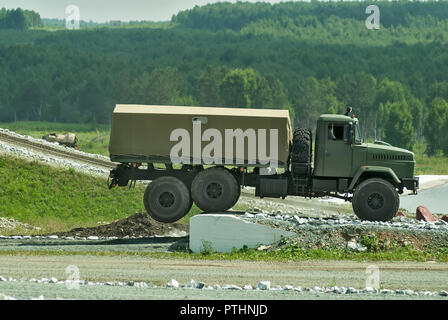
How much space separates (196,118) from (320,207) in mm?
22988

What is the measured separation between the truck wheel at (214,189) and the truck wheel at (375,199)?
4.35 metres

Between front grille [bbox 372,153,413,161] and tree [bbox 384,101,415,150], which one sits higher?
front grille [bbox 372,153,413,161]

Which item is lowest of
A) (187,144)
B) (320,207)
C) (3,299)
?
(320,207)

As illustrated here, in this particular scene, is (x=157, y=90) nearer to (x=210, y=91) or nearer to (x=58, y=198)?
(x=210, y=91)

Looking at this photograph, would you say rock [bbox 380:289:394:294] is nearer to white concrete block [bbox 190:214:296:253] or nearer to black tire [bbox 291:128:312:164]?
white concrete block [bbox 190:214:296:253]

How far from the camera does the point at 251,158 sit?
85.6 ft

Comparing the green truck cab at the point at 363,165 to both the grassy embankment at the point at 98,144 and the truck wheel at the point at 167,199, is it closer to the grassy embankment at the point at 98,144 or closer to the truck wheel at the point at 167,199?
the truck wheel at the point at 167,199

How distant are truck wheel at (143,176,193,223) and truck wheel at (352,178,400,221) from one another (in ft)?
19.7

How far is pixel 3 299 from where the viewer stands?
14.5 m

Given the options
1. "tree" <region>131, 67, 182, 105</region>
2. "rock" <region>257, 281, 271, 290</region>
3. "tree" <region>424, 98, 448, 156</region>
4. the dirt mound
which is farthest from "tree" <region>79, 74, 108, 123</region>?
"rock" <region>257, 281, 271, 290</region>

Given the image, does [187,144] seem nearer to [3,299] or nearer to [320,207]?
[3,299]

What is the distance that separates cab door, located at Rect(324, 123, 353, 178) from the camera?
86.0 ft

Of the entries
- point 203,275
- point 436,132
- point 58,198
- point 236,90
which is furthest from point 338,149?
point 236,90
